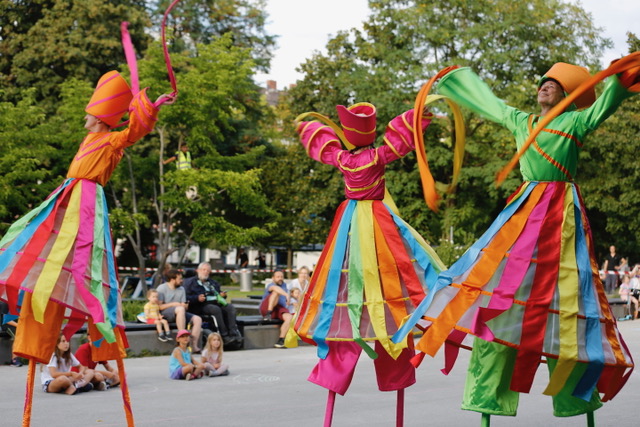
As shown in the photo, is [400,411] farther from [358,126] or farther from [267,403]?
[267,403]

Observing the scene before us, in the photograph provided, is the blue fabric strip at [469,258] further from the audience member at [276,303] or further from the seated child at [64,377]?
the audience member at [276,303]

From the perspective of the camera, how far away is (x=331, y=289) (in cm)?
566

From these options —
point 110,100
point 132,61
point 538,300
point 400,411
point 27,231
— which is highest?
point 132,61

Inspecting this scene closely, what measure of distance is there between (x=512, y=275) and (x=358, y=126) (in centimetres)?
182

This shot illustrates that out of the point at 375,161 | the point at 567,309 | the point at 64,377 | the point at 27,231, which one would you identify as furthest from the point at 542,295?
the point at 64,377

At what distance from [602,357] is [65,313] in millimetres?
3242

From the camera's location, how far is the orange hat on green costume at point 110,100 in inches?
236

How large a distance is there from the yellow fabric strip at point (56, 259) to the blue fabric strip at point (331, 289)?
60.7 inches

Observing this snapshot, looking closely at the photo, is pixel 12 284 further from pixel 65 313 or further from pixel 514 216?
pixel 514 216

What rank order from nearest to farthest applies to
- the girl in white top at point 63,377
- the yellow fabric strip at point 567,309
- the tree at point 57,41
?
the yellow fabric strip at point 567,309, the girl in white top at point 63,377, the tree at point 57,41

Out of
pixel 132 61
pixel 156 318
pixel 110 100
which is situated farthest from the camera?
pixel 156 318

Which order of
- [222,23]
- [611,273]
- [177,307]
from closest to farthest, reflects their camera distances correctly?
[177,307] → [611,273] → [222,23]

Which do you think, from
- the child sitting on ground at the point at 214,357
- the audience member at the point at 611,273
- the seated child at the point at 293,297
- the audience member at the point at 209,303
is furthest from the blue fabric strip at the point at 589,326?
the audience member at the point at 611,273

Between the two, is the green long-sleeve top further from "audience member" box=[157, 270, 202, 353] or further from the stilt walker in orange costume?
"audience member" box=[157, 270, 202, 353]
